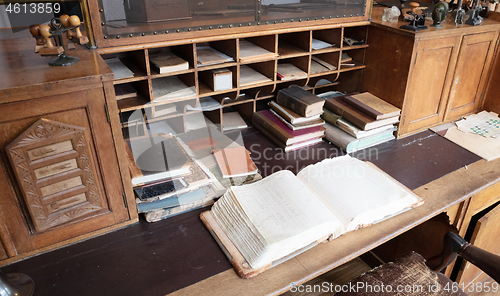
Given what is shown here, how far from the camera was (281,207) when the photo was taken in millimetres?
1328

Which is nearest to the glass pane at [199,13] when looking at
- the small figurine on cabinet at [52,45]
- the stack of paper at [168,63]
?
the stack of paper at [168,63]

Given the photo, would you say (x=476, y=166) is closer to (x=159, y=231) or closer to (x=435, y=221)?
(x=435, y=221)

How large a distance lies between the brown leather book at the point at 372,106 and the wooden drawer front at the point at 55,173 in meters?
1.42

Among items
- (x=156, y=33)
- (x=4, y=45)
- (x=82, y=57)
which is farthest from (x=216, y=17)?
(x=4, y=45)

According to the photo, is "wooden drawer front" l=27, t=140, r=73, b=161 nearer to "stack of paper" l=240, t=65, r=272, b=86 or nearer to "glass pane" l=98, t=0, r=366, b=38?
"glass pane" l=98, t=0, r=366, b=38

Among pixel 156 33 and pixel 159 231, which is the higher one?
pixel 156 33

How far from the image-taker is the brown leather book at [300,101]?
185 centimetres

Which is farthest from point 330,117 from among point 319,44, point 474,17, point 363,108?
point 474,17

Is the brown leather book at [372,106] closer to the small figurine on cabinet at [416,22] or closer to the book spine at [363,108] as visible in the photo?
the book spine at [363,108]

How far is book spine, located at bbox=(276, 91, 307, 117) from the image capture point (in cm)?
186

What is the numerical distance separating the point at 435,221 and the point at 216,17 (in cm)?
159

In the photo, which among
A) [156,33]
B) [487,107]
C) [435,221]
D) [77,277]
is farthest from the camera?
[487,107]

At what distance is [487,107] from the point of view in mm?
2346

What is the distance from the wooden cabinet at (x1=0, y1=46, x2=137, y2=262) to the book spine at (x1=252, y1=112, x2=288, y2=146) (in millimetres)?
878
